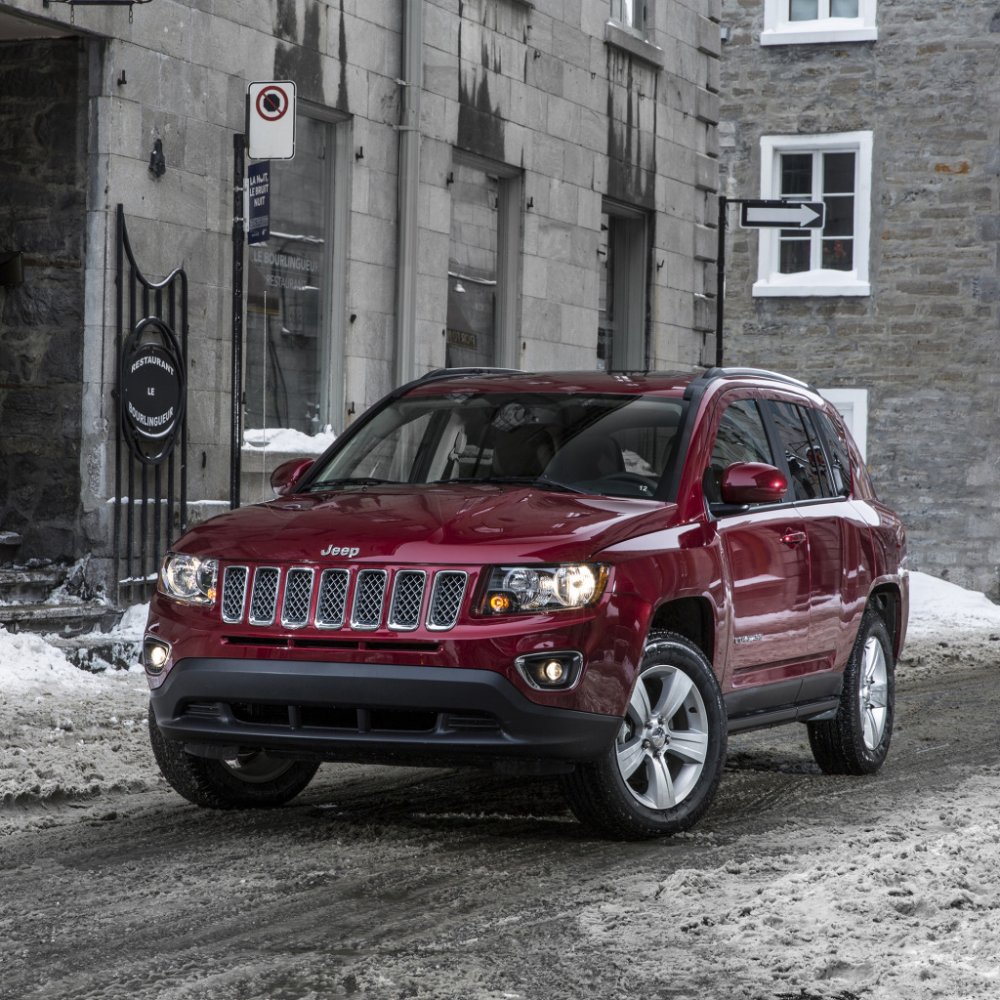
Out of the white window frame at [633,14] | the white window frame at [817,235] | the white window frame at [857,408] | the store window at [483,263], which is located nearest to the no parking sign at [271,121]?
the store window at [483,263]

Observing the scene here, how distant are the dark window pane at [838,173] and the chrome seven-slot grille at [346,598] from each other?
2128 cm

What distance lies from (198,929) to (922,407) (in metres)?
22.1

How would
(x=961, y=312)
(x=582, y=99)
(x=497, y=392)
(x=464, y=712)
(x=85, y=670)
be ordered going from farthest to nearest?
(x=961, y=312)
(x=582, y=99)
(x=85, y=670)
(x=497, y=392)
(x=464, y=712)

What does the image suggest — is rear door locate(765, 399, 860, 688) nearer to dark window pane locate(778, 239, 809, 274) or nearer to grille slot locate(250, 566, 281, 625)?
grille slot locate(250, 566, 281, 625)

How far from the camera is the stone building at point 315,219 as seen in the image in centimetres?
1288

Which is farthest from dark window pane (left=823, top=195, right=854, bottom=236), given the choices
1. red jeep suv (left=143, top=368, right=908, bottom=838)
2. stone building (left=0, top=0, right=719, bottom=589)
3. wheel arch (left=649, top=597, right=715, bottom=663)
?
wheel arch (left=649, top=597, right=715, bottom=663)

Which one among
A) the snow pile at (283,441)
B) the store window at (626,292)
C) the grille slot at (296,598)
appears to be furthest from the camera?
the store window at (626,292)

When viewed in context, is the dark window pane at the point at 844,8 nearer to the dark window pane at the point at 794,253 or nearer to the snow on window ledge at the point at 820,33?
Result: the snow on window ledge at the point at 820,33

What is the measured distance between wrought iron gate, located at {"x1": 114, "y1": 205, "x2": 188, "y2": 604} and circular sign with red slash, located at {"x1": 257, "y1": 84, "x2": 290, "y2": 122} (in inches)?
43.3

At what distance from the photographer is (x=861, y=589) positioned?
9.18 meters

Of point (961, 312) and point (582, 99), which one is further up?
point (582, 99)

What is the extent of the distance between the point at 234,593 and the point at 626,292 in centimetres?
1379

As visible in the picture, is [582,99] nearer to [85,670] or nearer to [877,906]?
[85,670]

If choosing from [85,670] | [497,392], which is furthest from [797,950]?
[85,670]
